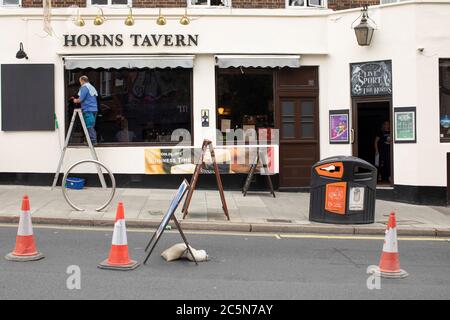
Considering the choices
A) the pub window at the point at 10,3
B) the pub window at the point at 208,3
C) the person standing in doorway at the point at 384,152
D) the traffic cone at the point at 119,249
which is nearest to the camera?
the traffic cone at the point at 119,249

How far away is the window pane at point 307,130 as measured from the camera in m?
13.9

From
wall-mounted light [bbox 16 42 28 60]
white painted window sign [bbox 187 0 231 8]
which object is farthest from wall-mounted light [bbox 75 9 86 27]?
white painted window sign [bbox 187 0 231 8]

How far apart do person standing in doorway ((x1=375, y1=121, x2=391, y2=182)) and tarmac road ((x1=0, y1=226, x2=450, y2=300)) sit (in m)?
5.35

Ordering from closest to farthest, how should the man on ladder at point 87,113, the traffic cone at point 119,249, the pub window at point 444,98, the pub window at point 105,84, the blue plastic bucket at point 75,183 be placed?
the traffic cone at point 119,249
the pub window at point 444,98
the man on ladder at point 87,113
the blue plastic bucket at point 75,183
the pub window at point 105,84

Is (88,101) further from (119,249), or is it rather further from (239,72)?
(119,249)

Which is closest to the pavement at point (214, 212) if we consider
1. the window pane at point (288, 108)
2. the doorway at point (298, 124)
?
the doorway at point (298, 124)

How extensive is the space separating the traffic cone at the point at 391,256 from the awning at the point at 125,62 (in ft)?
25.8

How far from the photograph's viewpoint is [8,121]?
43.7 ft

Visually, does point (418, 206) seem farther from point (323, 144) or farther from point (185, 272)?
point (185, 272)

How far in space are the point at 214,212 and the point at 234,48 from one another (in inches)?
186

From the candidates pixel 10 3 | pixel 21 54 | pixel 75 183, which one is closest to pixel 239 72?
pixel 75 183

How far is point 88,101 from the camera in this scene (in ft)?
42.5

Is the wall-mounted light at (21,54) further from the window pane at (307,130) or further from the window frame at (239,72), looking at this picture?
the window pane at (307,130)

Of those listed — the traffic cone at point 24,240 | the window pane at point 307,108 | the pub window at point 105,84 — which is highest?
the pub window at point 105,84
